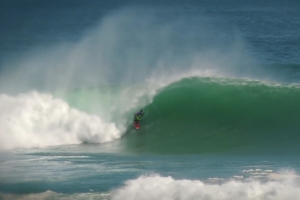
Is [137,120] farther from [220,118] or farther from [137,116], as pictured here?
[220,118]

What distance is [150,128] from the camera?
79.3 ft

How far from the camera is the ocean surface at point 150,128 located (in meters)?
16.2

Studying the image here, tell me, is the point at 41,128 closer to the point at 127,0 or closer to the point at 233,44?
the point at 233,44

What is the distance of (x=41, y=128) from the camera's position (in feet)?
78.1

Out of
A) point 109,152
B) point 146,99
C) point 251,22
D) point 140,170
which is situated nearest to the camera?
point 140,170

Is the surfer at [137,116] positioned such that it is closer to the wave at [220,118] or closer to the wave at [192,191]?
the wave at [220,118]

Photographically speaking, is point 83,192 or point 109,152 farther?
point 109,152

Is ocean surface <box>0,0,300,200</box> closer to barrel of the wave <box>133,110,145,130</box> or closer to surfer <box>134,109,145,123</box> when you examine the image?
barrel of the wave <box>133,110,145,130</box>

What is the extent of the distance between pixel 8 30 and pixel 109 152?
168ft

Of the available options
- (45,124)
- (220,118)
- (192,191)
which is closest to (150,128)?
(220,118)

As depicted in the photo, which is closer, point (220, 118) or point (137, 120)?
point (137, 120)

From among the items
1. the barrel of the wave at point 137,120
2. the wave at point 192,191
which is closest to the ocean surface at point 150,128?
the wave at point 192,191

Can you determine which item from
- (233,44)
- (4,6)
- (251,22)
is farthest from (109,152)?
(4,6)

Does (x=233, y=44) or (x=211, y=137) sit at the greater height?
(x=233, y=44)
